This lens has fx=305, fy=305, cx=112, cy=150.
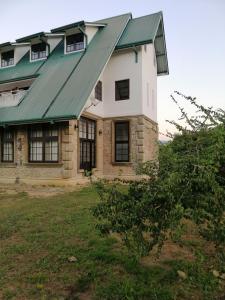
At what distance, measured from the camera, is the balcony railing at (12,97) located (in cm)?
1781

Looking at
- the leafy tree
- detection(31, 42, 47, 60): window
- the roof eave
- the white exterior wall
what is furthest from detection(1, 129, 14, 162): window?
the leafy tree

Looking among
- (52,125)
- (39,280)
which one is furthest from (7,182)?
(39,280)

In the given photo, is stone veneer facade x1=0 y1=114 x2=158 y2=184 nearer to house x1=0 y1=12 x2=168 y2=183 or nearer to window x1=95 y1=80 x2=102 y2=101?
house x1=0 y1=12 x2=168 y2=183

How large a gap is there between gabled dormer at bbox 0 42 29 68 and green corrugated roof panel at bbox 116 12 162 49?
7.62 m

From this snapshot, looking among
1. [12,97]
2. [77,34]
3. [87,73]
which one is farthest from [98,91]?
[12,97]

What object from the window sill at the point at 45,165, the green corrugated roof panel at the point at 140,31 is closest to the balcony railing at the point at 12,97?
the window sill at the point at 45,165

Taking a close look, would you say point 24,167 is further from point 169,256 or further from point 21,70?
point 169,256

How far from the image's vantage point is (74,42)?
19.9 meters

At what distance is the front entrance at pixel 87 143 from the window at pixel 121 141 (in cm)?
148

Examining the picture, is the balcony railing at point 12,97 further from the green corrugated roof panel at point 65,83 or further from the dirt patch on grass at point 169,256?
the dirt patch on grass at point 169,256

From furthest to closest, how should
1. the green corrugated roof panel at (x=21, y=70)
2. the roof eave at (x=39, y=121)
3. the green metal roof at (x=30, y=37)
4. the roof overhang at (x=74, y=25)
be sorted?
the green metal roof at (x=30, y=37), the green corrugated roof panel at (x=21, y=70), the roof overhang at (x=74, y=25), the roof eave at (x=39, y=121)

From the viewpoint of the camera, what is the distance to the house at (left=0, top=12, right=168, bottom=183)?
15992mm

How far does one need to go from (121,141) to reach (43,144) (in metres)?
4.90

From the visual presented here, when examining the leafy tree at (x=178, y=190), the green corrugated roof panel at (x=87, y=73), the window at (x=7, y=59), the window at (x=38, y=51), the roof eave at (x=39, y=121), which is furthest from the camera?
the window at (x=7, y=59)
